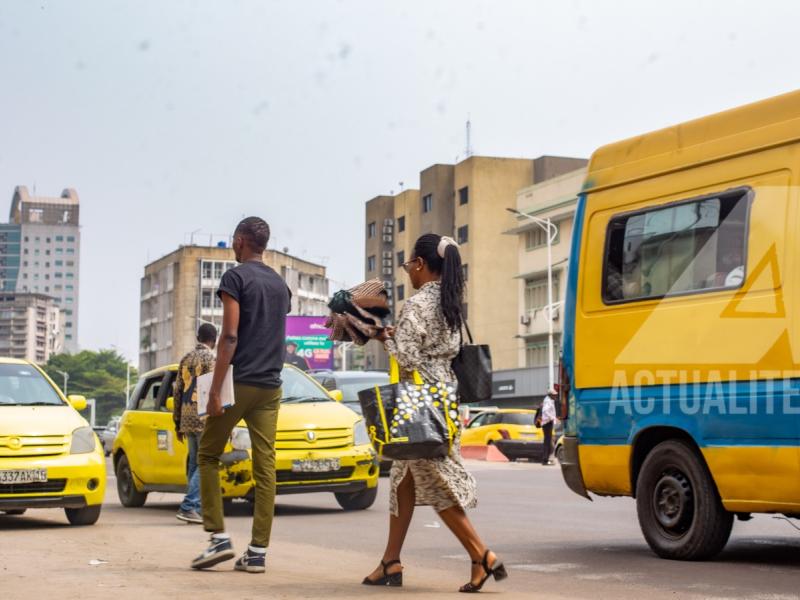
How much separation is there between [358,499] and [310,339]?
69800mm

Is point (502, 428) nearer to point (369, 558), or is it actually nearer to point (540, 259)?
point (369, 558)

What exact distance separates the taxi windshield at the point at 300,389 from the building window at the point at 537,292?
54817mm

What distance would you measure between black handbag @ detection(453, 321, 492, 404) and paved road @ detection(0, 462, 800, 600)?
3.58 feet

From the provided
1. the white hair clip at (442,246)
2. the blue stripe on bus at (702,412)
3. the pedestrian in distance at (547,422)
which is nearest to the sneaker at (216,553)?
the white hair clip at (442,246)

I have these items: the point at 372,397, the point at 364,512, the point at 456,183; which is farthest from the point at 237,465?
the point at 456,183

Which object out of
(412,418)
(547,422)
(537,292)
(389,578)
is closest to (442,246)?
(412,418)

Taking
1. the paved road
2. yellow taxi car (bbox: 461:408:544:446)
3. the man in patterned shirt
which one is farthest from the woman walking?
yellow taxi car (bbox: 461:408:544:446)

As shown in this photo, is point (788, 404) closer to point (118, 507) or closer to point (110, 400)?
point (118, 507)

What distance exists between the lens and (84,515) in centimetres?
1305

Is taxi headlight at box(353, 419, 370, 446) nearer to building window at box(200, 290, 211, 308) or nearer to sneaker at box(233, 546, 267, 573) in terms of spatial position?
sneaker at box(233, 546, 267, 573)

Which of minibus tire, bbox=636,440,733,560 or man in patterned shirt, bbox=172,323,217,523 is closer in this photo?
minibus tire, bbox=636,440,733,560

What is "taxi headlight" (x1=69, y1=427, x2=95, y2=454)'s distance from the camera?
1292 centimetres

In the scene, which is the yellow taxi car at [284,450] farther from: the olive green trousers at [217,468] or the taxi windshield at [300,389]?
the olive green trousers at [217,468]

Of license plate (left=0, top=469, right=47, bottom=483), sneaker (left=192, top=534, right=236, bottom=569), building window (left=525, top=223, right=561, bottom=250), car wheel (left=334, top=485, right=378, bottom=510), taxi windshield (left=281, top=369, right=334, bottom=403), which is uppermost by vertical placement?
building window (left=525, top=223, right=561, bottom=250)
